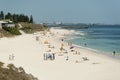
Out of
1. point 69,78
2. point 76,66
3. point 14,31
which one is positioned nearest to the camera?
point 69,78

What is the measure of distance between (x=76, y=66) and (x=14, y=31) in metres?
49.1

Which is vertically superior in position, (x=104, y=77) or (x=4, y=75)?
(x=4, y=75)

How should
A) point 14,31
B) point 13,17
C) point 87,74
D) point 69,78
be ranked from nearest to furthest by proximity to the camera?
point 69,78 < point 87,74 < point 14,31 < point 13,17

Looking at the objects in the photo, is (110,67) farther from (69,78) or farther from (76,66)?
(69,78)

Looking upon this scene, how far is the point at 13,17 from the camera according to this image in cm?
11981

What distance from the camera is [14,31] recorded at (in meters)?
77.1

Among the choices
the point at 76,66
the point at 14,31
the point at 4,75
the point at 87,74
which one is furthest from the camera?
the point at 14,31

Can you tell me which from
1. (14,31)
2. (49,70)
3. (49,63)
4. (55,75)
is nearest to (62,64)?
(49,63)

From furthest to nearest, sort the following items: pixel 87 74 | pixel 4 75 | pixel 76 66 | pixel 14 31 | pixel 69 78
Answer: pixel 14 31 < pixel 76 66 < pixel 87 74 < pixel 69 78 < pixel 4 75

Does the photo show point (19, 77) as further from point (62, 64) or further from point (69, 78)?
point (62, 64)

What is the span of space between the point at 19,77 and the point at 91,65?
13197 mm

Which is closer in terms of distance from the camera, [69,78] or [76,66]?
[69,78]

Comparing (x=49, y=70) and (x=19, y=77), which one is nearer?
(x=19, y=77)

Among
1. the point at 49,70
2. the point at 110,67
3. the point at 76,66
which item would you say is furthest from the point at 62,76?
the point at 110,67
